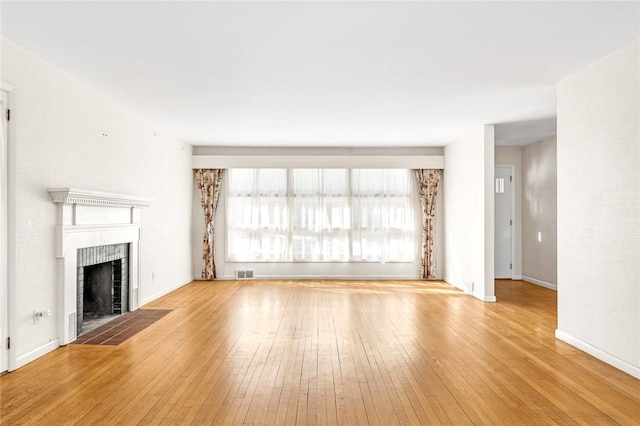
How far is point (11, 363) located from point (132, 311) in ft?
7.82

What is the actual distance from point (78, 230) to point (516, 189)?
27.2 ft

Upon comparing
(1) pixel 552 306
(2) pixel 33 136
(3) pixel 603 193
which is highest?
(2) pixel 33 136

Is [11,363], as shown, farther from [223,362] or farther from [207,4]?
[207,4]

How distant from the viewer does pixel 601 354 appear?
4.11 m

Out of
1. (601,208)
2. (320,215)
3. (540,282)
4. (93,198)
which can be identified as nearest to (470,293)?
(540,282)

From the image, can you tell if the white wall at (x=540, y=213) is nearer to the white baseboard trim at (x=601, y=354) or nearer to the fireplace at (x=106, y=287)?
the white baseboard trim at (x=601, y=354)

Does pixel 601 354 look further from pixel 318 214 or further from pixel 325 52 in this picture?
pixel 318 214

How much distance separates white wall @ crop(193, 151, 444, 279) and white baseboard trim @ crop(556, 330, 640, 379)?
4813mm

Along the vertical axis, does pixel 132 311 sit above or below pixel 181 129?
below

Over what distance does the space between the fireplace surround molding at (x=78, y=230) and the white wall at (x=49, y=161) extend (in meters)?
0.08

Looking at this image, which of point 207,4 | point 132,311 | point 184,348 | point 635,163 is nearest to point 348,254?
point 132,311

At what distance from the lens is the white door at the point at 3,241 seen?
3.73 metres

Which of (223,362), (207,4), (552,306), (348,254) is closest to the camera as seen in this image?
(207,4)

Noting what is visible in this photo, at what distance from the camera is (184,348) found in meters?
4.47
